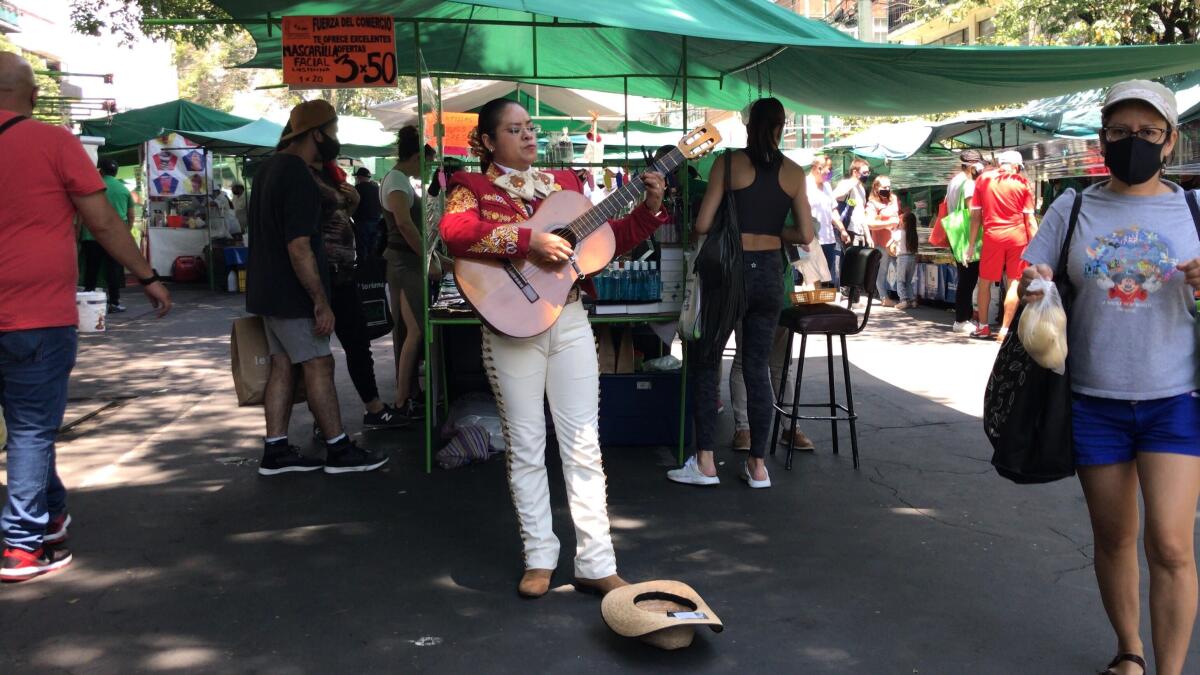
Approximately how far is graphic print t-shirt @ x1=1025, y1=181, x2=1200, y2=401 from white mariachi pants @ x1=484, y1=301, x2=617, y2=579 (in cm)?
174

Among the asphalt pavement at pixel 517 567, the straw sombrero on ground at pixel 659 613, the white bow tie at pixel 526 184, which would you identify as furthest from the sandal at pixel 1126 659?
the white bow tie at pixel 526 184

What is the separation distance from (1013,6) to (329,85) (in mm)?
14349

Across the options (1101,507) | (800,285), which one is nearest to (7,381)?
(1101,507)

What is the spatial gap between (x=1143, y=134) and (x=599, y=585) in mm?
2464

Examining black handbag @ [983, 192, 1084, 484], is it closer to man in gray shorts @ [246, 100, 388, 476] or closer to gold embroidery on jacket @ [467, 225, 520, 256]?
gold embroidery on jacket @ [467, 225, 520, 256]

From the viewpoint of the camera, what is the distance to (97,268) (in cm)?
1471

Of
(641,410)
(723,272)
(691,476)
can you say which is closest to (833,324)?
(723,272)

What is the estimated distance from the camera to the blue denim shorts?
9.99 ft

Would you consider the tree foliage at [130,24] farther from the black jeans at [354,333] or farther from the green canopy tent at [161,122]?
the black jeans at [354,333]

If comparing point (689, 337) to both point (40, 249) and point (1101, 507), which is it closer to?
point (1101, 507)

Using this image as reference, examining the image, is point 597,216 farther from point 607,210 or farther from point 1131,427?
point 1131,427

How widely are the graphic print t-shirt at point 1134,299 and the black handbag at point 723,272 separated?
88.3 inches

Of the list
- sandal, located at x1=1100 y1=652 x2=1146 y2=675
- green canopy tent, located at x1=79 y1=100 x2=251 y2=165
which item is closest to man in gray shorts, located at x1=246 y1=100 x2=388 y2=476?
sandal, located at x1=1100 y1=652 x2=1146 y2=675

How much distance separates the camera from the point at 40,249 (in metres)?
4.14
